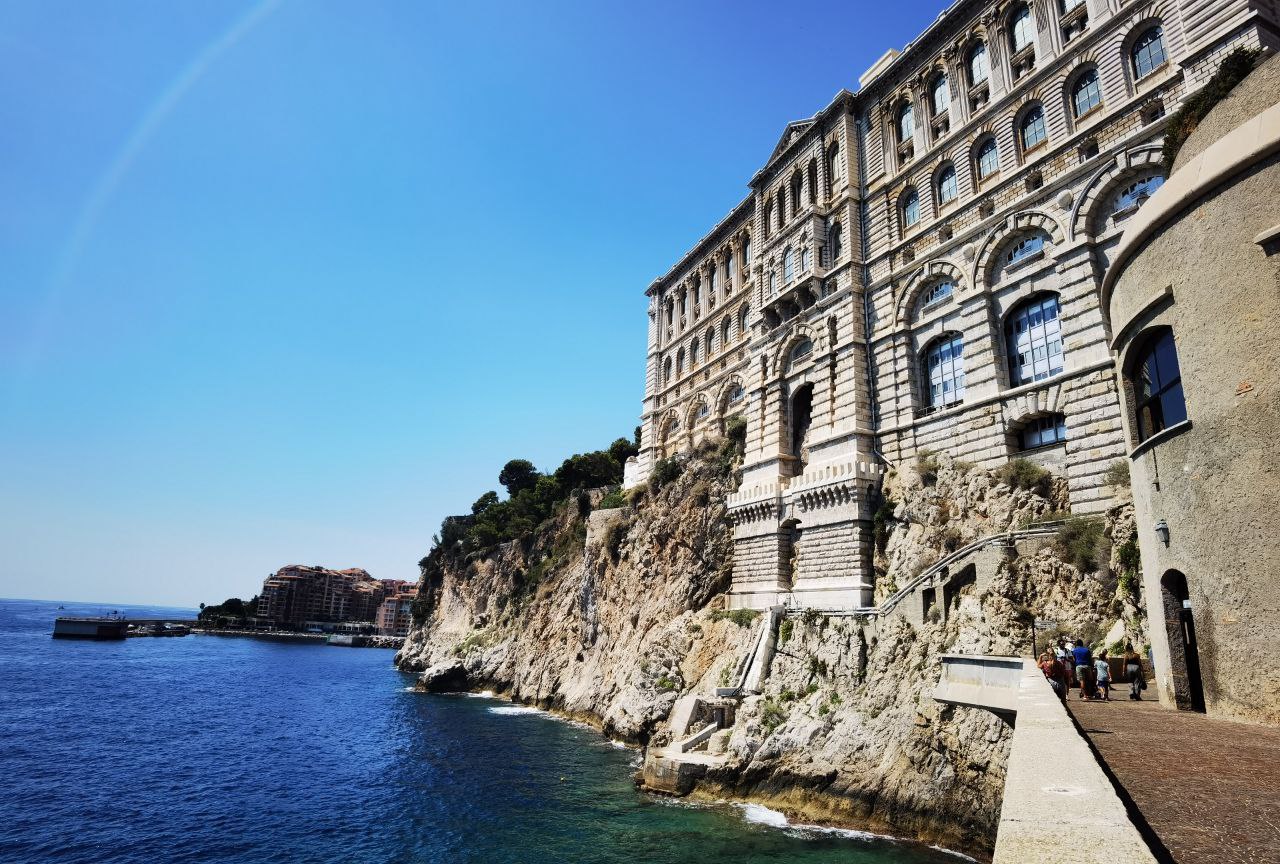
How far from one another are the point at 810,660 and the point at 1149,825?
22653 millimetres

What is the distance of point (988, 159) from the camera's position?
30.7 m

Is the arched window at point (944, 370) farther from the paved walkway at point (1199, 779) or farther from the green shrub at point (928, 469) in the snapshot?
the paved walkway at point (1199, 779)

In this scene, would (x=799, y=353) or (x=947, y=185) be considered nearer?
(x=947, y=185)

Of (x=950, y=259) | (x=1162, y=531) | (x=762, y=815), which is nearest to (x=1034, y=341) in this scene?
(x=950, y=259)

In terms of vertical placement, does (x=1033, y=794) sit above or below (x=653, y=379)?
below

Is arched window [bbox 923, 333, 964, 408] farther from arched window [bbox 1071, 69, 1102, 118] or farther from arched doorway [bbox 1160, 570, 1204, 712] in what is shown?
arched doorway [bbox 1160, 570, 1204, 712]

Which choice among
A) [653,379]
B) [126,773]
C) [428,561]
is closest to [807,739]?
[126,773]

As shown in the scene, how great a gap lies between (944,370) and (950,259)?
4.93 meters

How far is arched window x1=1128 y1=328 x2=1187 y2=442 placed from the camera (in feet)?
37.0

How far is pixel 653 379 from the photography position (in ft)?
193

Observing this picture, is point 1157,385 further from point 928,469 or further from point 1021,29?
point 1021,29

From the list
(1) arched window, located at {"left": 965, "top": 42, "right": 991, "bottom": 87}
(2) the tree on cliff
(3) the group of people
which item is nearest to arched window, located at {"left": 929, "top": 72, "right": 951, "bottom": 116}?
(1) arched window, located at {"left": 965, "top": 42, "right": 991, "bottom": 87}

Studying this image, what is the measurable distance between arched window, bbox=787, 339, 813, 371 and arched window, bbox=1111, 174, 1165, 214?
603 inches

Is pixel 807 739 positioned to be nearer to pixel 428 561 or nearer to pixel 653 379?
pixel 653 379
